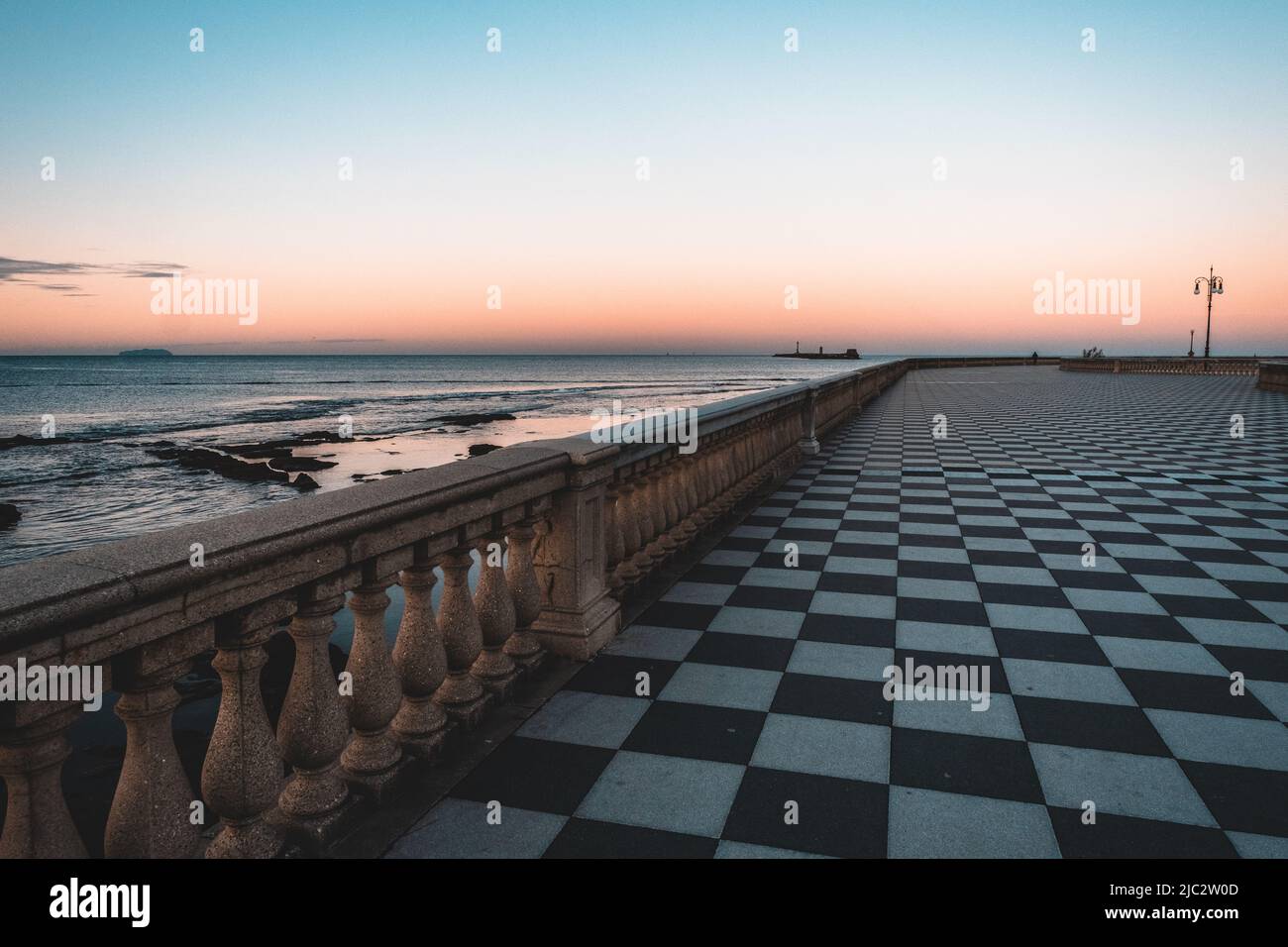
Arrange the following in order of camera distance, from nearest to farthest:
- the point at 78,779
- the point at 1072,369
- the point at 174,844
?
the point at 174,844, the point at 78,779, the point at 1072,369

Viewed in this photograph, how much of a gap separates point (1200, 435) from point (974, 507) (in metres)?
8.20

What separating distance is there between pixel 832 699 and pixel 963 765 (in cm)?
66

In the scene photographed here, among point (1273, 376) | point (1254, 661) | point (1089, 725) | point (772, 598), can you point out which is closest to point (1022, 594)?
point (1254, 661)

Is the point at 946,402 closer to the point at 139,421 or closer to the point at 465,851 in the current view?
the point at 465,851

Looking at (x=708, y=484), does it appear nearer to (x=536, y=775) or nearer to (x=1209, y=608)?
(x=1209, y=608)

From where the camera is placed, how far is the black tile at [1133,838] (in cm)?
222

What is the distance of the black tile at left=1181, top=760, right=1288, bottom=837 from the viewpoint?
7.67 ft

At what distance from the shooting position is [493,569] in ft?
10.6

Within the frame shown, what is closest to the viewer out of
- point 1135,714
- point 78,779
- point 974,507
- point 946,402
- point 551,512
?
point 1135,714

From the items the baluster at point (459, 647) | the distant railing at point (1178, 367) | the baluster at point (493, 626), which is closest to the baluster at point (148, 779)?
the baluster at point (459, 647)

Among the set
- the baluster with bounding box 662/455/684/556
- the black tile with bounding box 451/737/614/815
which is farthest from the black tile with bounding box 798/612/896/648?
the black tile with bounding box 451/737/614/815

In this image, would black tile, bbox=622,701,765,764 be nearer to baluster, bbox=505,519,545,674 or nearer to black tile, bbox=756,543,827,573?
baluster, bbox=505,519,545,674
